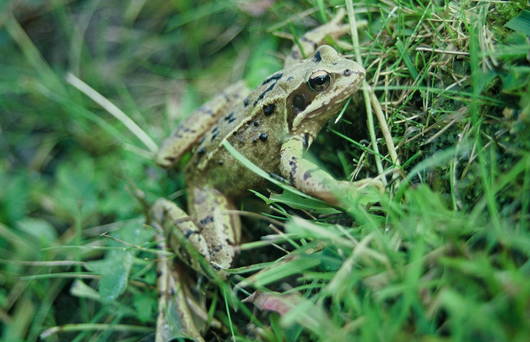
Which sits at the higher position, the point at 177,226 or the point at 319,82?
the point at 319,82

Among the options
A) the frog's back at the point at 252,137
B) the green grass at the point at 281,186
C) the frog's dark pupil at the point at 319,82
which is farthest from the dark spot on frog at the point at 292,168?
the frog's dark pupil at the point at 319,82

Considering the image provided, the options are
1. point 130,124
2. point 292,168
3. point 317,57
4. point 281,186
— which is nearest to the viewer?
point 281,186

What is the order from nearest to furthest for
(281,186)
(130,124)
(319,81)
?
(281,186)
(319,81)
(130,124)

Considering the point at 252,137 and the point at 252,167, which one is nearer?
the point at 252,167

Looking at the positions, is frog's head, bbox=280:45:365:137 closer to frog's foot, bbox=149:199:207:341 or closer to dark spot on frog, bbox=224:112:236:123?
dark spot on frog, bbox=224:112:236:123

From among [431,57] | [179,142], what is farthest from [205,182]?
[431,57]

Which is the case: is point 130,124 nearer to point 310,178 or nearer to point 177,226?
point 177,226

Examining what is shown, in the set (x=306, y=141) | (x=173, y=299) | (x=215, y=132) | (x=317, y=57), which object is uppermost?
(x=317, y=57)

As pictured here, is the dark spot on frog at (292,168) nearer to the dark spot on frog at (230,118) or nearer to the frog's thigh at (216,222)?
the frog's thigh at (216,222)

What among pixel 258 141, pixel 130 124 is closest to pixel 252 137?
pixel 258 141
